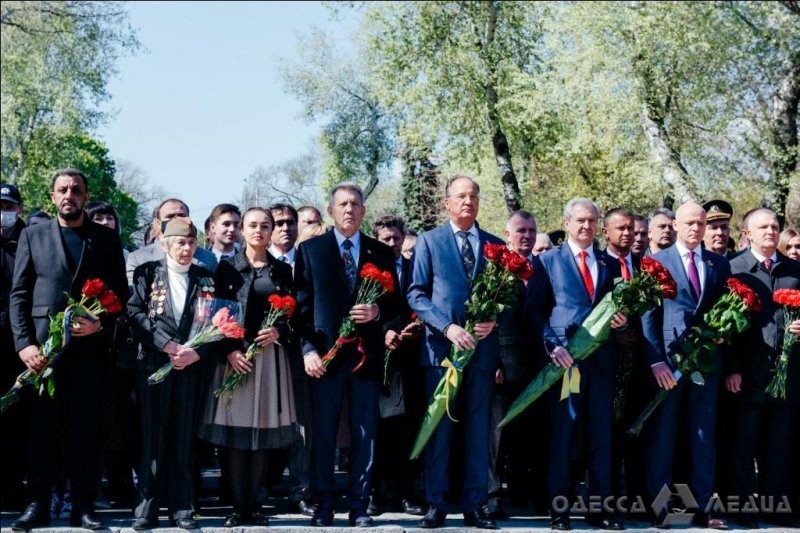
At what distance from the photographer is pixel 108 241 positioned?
7.25 meters

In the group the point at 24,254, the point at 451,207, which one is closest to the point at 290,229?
the point at 451,207

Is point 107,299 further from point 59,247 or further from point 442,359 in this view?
point 442,359

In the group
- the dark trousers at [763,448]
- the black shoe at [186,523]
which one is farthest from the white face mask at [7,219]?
the dark trousers at [763,448]

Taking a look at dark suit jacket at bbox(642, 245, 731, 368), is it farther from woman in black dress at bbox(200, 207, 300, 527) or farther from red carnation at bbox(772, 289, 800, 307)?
woman in black dress at bbox(200, 207, 300, 527)

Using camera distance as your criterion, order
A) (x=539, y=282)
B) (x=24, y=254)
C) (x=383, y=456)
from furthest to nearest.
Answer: (x=383, y=456)
(x=539, y=282)
(x=24, y=254)

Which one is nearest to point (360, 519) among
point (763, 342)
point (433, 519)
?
point (433, 519)

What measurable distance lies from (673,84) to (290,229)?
1686 cm

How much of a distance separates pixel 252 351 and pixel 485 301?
5.90 feet

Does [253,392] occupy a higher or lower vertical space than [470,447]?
higher

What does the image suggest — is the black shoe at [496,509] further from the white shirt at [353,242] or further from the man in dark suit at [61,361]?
the man in dark suit at [61,361]

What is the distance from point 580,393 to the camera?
24.5 ft

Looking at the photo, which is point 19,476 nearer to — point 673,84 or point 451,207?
point 451,207

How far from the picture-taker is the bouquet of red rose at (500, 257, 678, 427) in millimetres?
7121

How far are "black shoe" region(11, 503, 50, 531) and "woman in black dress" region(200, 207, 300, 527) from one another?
4.16ft
